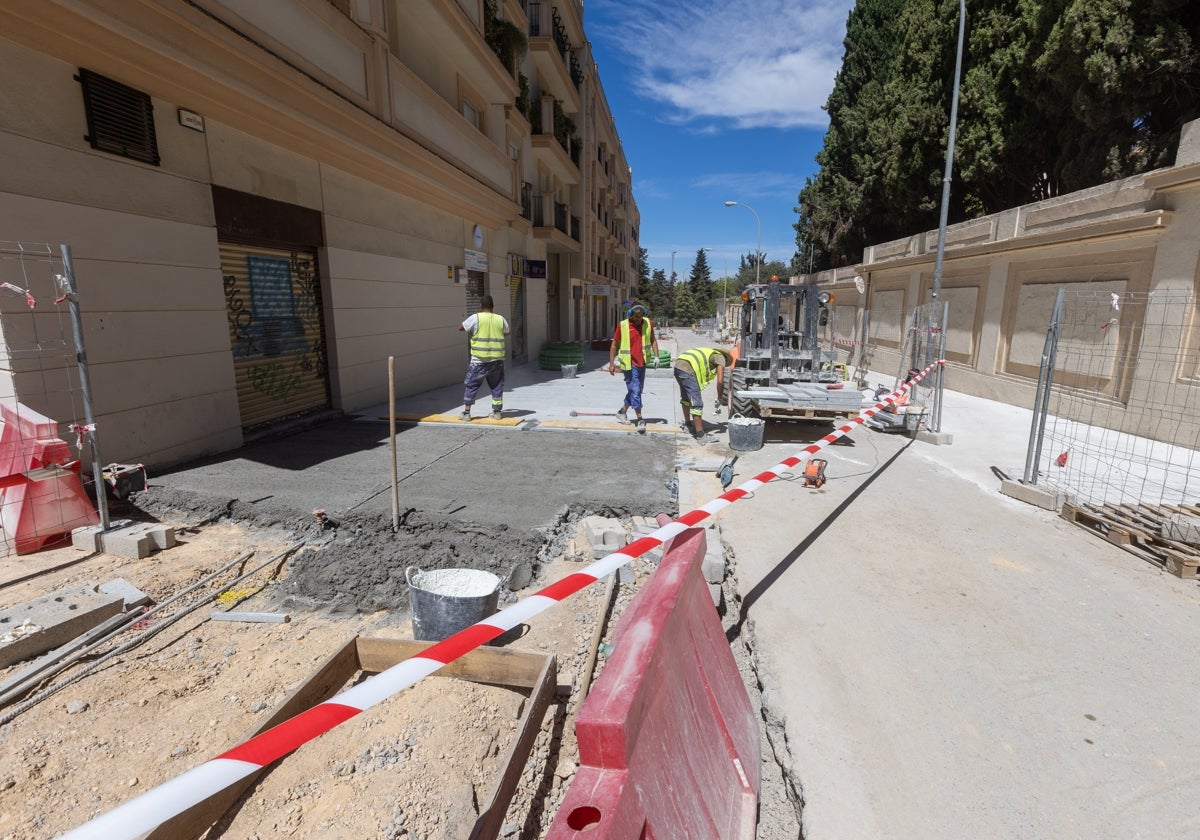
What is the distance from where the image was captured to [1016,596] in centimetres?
379

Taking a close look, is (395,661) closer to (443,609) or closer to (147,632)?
(443,609)

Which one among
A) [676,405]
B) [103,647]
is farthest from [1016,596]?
[676,405]

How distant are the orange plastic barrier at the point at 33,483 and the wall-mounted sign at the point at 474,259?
9.30 meters

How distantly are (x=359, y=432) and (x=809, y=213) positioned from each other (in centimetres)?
2829

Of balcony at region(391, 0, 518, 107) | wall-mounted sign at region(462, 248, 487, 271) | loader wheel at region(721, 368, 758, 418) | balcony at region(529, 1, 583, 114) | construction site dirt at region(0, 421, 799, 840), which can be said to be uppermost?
balcony at region(529, 1, 583, 114)

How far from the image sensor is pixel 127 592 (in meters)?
3.52

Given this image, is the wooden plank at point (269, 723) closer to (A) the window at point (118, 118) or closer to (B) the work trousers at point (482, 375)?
(A) the window at point (118, 118)

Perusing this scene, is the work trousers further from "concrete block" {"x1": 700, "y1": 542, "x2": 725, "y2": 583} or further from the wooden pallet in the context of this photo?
the wooden pallet

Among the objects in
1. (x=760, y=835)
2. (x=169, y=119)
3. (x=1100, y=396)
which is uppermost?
(x=169, y=119)

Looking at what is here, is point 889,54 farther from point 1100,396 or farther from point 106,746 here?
point 106,746

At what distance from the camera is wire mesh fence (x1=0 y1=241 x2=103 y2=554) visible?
4.11 m

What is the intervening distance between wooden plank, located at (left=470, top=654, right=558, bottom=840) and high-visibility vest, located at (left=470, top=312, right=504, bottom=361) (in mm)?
6129

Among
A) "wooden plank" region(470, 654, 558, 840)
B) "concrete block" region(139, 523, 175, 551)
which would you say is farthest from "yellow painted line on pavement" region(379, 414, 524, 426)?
"wooden plank" region(470, 654, 558, 840)

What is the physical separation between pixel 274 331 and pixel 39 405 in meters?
3.06
